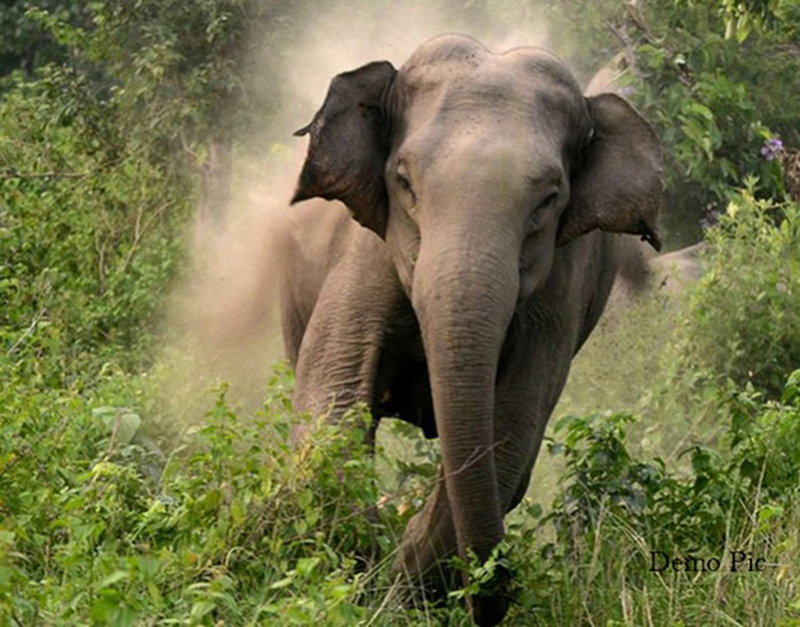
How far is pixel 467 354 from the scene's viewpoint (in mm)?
6395

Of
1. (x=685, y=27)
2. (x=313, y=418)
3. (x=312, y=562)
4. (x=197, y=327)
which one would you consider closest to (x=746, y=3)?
(x=313, y=418)

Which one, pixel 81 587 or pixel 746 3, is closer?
pixel 81 587

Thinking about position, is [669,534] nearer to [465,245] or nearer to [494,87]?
[465,245]

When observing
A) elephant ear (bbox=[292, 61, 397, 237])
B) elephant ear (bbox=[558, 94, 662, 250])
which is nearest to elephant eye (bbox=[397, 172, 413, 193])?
elephant ear (bbox=[292, 61, 397, 237])

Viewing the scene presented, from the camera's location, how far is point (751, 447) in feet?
24.4

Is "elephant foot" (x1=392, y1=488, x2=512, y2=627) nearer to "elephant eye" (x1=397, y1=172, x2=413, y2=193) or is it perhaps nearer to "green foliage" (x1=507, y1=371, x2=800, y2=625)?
"green foliage" (x1=507, y1=371, x2=800, y2=625)

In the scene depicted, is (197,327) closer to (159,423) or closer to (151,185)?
(159,423)

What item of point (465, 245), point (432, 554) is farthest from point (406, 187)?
point (432, 554)

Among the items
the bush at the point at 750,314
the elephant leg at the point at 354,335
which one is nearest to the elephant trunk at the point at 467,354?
the elephant leg at the point at 354,335

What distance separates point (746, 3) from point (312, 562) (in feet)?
12.9

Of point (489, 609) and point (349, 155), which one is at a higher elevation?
point (349, 155)

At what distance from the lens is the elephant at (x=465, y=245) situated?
6.47 metres

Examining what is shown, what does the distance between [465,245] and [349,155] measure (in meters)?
0.85

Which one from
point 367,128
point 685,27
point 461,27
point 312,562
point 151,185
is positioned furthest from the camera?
point 685,27
